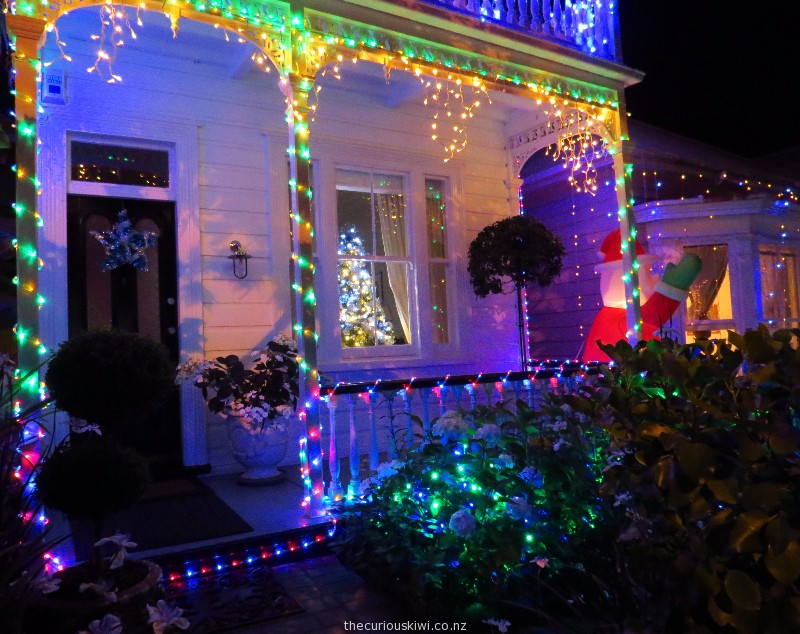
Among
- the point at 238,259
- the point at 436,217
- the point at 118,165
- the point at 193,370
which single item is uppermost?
the point at 118,165

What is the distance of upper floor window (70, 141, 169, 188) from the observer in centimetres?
465

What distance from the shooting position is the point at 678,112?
9.36m

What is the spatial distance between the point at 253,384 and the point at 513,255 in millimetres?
2726

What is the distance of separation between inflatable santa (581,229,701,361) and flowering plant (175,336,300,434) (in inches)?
122

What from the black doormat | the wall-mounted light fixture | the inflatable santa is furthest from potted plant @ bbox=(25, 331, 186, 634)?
the inflatable santa

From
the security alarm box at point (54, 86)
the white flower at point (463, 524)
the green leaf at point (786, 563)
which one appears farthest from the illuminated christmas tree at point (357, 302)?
the green leaf at point (786, 563)

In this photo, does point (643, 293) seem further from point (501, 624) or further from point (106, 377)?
point (106, 377)

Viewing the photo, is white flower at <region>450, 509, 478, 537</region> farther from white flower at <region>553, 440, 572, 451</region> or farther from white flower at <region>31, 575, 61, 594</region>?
white flower at <region>31, 575, 61, 594</region>

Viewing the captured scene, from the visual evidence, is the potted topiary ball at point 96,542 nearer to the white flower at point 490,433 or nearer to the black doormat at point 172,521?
the black doormat at point 172,521

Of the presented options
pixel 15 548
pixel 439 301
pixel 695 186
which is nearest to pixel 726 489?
pixel 15 548

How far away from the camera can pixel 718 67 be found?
8992 mm

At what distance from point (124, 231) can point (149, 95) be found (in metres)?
1.15

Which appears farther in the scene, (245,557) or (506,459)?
(245,557)

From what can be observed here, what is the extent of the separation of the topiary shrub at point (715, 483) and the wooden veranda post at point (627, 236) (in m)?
4.12
